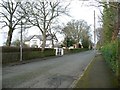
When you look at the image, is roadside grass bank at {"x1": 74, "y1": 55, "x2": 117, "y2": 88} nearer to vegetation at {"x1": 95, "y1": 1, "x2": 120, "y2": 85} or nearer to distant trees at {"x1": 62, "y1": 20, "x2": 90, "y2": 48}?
vegetation at {"x1": 95, "y1": 1, "x2": 120, "y2": 85}

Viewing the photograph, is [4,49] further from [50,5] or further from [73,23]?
[73,23]

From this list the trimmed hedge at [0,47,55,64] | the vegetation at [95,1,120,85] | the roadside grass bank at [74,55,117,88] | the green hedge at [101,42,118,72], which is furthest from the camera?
the trimmed hedge at [0,47,55,64]

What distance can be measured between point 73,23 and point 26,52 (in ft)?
243

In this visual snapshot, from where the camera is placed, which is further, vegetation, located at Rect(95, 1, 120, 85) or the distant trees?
the distant trees

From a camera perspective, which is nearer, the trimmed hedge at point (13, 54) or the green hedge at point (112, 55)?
the green hedge at point (112, 55)

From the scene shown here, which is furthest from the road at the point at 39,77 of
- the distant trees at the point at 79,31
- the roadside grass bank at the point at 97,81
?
the distant trees at the point at 79,31

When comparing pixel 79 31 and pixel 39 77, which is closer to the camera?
pixel 39 77

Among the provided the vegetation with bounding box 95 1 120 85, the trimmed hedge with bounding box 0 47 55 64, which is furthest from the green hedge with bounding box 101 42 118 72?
the trimmed hedge with bounding box 0 47 55 64

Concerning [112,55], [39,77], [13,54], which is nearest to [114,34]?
[13,54]

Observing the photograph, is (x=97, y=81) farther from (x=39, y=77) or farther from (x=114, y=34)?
(x=114, y=34)

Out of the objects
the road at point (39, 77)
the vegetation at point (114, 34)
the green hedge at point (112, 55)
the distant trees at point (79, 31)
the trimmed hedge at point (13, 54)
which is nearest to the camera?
the road at point (39, 77)

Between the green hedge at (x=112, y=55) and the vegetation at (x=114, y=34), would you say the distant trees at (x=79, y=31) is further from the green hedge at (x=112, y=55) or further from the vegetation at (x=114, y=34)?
the green hedge at (x=112, y=55)

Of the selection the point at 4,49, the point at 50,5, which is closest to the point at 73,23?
the point at 50,5

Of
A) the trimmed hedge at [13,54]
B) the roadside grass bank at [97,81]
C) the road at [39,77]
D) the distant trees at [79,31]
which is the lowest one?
the road at [39,77]
